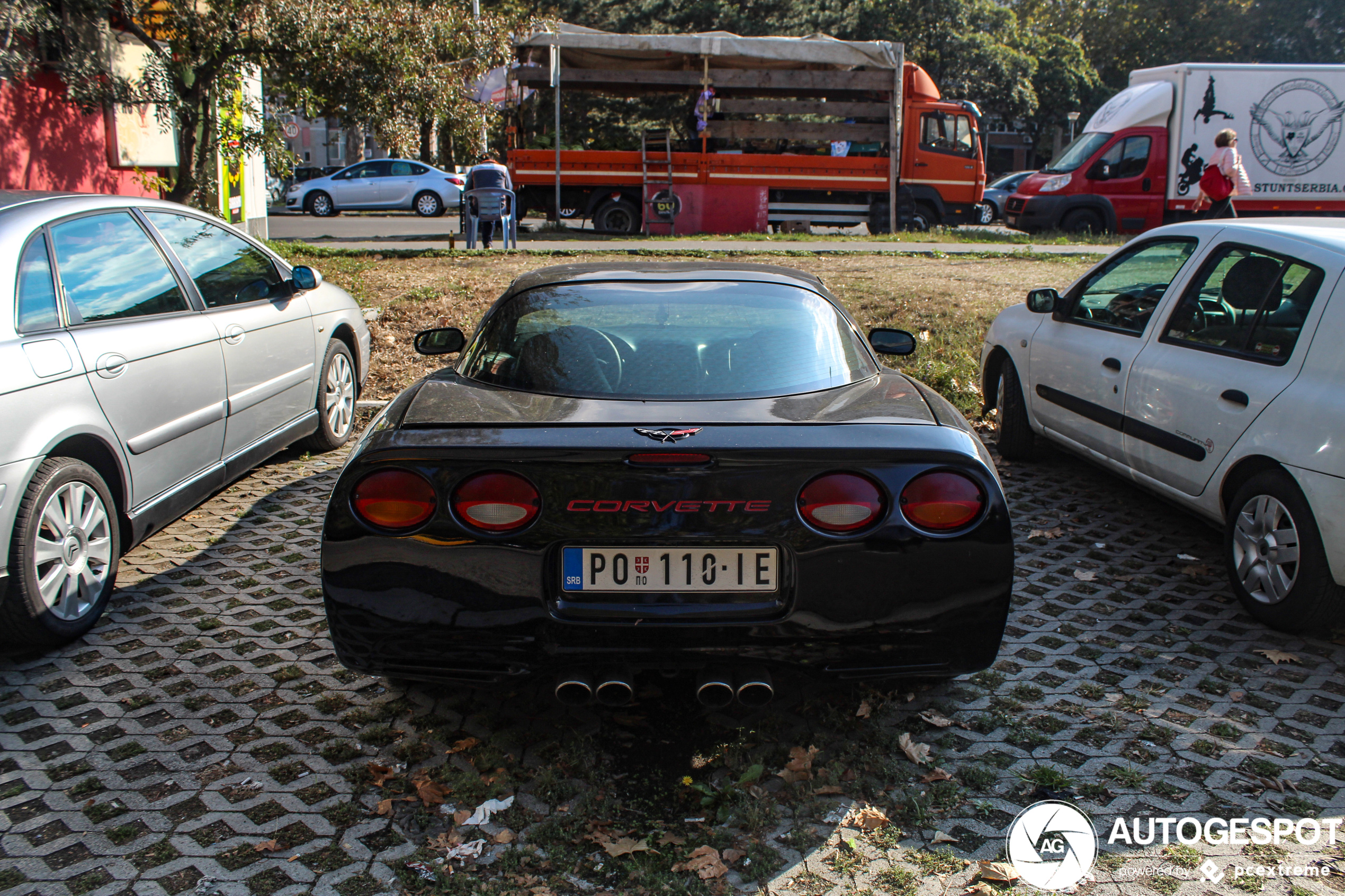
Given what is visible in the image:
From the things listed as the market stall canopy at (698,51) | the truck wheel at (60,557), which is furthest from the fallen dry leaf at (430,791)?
the market stall canopy at (698,51)

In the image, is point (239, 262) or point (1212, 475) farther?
point (239, 262)

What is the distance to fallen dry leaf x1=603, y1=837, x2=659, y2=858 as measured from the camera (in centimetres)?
268

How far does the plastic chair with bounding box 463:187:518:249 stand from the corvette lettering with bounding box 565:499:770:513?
12760 mm

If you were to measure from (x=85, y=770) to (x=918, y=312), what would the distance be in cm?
821

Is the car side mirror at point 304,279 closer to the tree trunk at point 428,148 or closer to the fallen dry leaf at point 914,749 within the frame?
the fallen dry leaf at point 914,749

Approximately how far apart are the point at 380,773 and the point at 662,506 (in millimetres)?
1170

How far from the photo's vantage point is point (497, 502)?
9.16 ft

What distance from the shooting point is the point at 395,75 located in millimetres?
11828

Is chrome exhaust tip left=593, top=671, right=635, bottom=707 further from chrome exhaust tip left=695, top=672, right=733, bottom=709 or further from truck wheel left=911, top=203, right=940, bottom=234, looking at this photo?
truck wheel left=911, top=203, right=940, bottom=234

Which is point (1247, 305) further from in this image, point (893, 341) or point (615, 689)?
point (615, 689)

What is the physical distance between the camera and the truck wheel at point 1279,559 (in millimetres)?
3848

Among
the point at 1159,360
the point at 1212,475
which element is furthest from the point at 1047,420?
the point at 1212,475

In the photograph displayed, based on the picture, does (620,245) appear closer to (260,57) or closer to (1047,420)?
(260,57)

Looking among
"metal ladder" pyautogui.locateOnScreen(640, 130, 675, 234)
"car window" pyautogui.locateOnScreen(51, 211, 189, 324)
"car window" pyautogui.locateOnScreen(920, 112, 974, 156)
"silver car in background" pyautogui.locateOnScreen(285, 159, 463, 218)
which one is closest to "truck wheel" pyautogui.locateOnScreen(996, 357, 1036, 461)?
"car window" pyautogui.locateOnScreen(51, 211, 189, 324)
